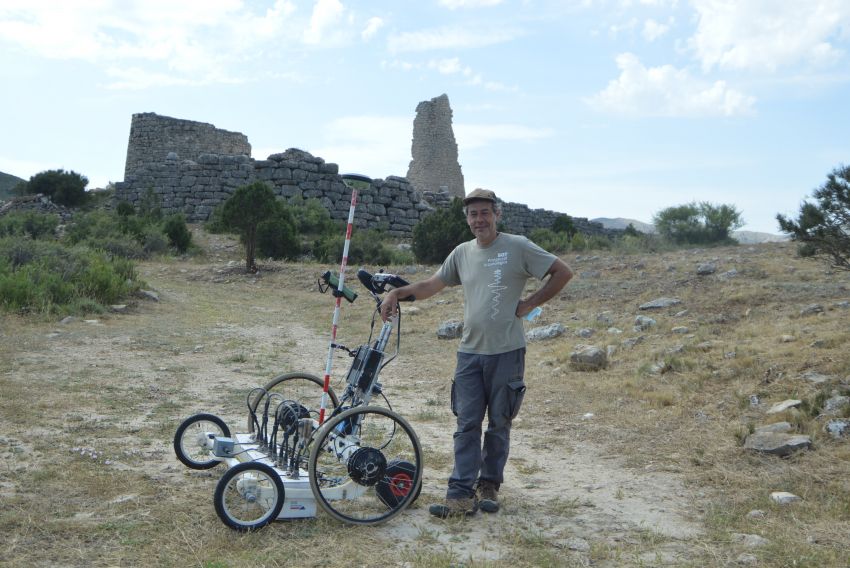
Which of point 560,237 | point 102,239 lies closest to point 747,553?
point 102,239

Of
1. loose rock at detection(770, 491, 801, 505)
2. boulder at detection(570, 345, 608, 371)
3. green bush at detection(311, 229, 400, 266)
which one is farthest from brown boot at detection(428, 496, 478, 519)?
green bush at detection(311, 229, 400, 266)

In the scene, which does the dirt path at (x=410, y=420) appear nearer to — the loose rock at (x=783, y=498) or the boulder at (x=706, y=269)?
the loose rock at (x=783, y=498)

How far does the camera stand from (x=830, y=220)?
757 centimetres

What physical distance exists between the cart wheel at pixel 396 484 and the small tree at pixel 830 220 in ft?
17.9

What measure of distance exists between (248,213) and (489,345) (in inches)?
565

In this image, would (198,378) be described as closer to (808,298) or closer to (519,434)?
(519,434)

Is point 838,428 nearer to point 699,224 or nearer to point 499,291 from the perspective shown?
point 499,291

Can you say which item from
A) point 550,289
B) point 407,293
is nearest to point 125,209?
point 407,293

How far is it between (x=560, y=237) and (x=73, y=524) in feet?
62.8

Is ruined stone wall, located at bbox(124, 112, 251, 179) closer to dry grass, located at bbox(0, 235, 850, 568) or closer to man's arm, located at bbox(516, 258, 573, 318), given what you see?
dry grass, located at bbox(0, 235, 850, 568)

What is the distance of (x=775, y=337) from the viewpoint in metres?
7.58

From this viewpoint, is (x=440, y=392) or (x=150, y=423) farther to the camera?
(x=440, y=392)

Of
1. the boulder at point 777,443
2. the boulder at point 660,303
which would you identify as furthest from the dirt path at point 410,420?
the boulder at point 660,303

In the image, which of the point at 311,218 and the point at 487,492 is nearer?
the point at 487,492
